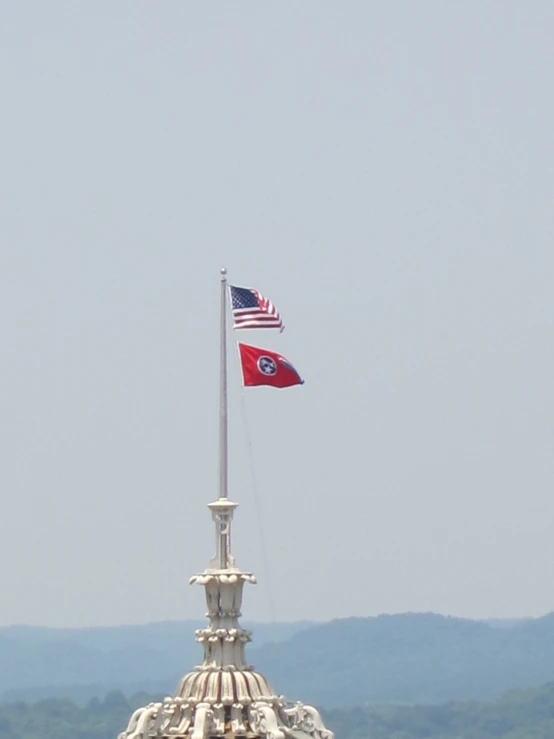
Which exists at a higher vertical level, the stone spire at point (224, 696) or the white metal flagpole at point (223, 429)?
the white metal flagpole at point (223, 429)

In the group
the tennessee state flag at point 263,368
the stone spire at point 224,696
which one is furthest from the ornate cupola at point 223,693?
the tennessee state flag at point 263,368

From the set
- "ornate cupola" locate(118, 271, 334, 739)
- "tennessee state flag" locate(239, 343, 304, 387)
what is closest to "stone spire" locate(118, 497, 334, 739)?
"ornate cupola" locate(118, 271, 334, 739)

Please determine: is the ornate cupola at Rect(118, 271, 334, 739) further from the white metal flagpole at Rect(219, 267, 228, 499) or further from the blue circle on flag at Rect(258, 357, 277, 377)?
the blue circle on flag at Rect(258, 357, 277, 377)

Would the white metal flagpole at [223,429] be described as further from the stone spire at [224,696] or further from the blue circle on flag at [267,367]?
the blue circle on flag at [267,367]

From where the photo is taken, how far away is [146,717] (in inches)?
831

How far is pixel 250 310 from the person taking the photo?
944 inches

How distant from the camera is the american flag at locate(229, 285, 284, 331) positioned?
78.4ft

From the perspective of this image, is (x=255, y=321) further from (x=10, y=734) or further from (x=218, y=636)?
(x=10, y=734)

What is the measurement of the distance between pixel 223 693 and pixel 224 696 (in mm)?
38

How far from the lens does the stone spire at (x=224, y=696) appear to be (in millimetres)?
21125

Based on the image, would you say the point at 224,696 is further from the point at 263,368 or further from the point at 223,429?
the point at 263,368

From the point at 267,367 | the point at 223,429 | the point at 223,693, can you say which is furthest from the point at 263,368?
the point at 223,693

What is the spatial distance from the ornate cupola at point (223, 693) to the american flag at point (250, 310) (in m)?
1.68

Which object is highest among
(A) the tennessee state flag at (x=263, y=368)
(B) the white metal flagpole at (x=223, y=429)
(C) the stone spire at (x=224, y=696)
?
(A) the tennessee state flag at (x=263, y=368)
